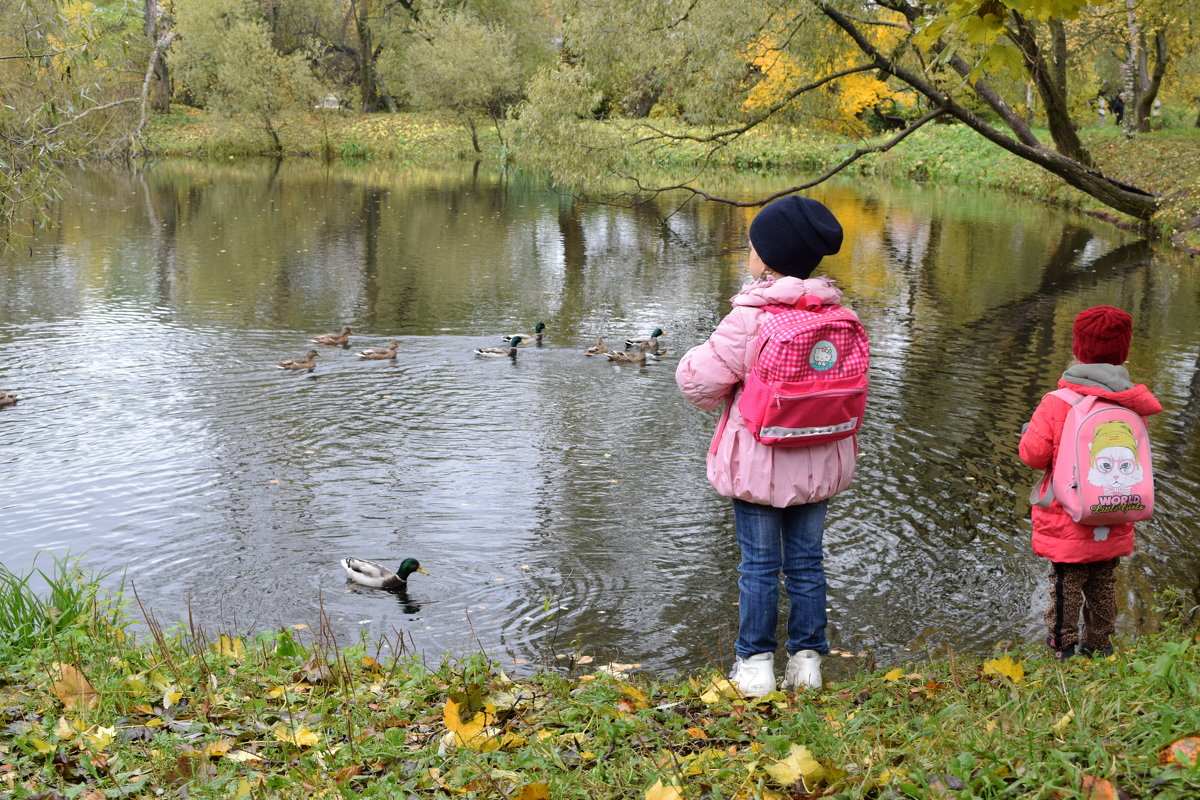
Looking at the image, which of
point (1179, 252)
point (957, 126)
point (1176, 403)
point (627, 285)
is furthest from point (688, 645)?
point (957, 126)

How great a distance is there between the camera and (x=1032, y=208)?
32.0m

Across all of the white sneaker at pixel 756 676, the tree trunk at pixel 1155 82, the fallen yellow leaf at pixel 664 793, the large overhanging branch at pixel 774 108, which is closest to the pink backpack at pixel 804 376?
the white sneaker at pixel 756 676

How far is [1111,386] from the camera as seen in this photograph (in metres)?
4.59

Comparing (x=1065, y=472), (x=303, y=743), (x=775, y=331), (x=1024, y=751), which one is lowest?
(x=303, y=743)

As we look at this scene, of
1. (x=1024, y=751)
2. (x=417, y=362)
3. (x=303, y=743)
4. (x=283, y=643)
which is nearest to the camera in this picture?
(x=1024, y=751)

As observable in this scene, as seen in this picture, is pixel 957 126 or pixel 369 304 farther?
pixel 957 126

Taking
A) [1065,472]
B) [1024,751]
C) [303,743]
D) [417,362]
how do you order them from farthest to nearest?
[417,362] < [1065,472] < [303,743] < [1024,751]

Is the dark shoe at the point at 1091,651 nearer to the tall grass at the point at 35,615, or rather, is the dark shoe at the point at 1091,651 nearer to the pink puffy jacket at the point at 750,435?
the pink puffy jacket at the point at 750,435

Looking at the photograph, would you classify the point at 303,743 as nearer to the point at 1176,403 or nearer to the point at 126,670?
the point at 126,670

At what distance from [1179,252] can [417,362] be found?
680 inches

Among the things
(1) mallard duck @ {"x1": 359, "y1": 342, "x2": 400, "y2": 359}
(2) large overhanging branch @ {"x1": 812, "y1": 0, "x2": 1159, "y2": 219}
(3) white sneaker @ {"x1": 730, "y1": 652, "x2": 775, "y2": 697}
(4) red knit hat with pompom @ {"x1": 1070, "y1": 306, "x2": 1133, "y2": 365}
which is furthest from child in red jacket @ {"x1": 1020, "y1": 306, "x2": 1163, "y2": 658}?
(2) large overhanging branch @ {"x1": 812, "y1": 0, "x2": 1159, "y2": 219}

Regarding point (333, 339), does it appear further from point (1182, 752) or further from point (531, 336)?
point (1182, 752)

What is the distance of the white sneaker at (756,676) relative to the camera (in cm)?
429

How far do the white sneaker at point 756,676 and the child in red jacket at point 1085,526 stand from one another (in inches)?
56.1
